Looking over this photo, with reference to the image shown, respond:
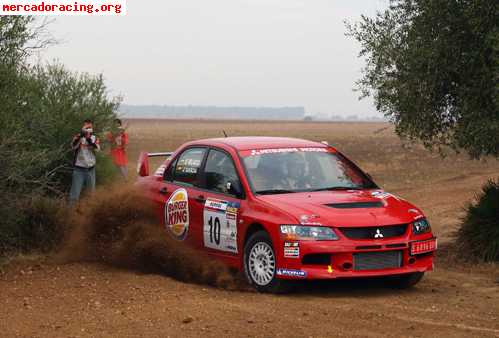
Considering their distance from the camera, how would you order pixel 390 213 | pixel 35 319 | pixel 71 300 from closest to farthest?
pixel 35 319
pixel 71 300
pixel 390 213

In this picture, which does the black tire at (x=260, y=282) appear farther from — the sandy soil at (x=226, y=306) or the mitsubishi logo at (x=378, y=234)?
the mitsubishi logo at (x=378, y=234)

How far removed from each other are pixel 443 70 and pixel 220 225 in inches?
142

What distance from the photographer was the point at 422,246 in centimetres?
945

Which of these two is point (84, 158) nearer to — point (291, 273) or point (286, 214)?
point (286, 214)

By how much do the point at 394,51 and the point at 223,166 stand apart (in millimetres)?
3502

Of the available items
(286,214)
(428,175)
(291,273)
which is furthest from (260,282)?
(428,175)

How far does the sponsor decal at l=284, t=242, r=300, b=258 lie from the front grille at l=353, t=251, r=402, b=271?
54 cm

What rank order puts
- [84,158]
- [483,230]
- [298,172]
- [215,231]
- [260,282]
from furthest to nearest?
1. [84,158]
2. [483,230]
3. [298,172]
4. [215,231]
5. [260,282]

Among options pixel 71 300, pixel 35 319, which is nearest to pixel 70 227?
pixel 71 300

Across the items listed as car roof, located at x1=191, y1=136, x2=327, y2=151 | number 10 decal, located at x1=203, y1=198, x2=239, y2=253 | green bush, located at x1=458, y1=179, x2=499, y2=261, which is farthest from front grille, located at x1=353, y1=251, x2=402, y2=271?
green bush, located at x1=458, y1=179, x2=499, y2=261

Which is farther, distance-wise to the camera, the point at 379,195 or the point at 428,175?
the point at 428,175

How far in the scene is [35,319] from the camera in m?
7.90

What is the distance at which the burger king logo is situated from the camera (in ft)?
34.9

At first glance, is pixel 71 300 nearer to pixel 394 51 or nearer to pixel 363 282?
A: pixel 363 282
